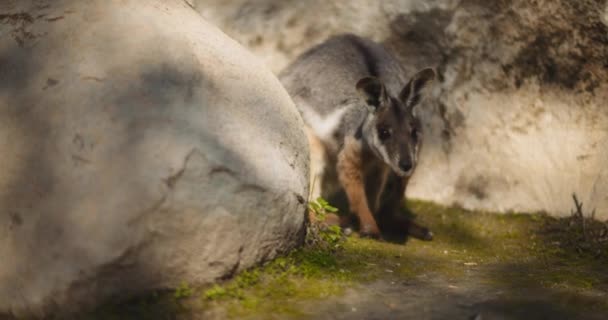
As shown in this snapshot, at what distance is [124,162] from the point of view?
354 centimetres

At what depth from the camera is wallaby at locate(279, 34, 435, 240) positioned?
17.7 ft

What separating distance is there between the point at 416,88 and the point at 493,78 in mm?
966

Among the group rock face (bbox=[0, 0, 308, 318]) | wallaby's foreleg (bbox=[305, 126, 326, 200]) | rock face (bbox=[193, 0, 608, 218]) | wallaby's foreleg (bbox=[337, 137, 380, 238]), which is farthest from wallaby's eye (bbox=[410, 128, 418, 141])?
rock face (bbox=[0, 0, 308, 318])

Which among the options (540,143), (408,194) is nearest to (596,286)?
(540,143)

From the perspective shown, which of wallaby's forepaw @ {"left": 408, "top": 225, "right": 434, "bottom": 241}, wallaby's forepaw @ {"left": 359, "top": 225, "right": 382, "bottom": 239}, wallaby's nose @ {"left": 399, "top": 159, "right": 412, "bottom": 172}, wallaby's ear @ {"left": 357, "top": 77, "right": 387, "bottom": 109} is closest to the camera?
wallaby's nose @ {"left": 399, "top": 159, "right": 412, "bottom": 172}

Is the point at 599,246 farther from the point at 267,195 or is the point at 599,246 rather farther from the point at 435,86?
the point at 267,195

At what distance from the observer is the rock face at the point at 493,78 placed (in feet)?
18.2

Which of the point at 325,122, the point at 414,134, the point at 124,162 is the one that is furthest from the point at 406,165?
the point at 124,162

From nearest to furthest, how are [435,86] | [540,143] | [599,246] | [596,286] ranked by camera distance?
1. [596,286]
2. [599,246]
3. [540,143]
4. [435,86]

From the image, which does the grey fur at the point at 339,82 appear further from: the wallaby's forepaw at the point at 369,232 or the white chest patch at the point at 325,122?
the wallaby's forepaw at the point at 369,232

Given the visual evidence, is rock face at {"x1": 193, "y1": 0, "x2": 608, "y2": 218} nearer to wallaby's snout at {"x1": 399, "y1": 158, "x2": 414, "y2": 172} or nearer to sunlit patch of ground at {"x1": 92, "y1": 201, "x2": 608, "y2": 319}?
sunlit patch of ground at {"x1": 92, "y1": 201, "x2": 608, "y2": 319}

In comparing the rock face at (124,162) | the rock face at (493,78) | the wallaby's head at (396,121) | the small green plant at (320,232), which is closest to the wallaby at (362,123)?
the wallaby's head at (396,121)

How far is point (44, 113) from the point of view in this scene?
3.72 meters

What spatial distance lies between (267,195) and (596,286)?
6.71 ft
